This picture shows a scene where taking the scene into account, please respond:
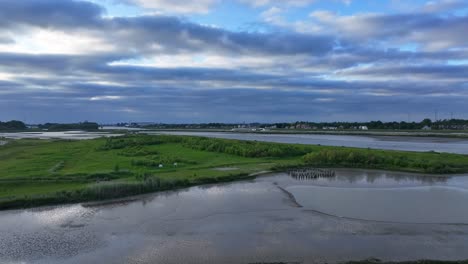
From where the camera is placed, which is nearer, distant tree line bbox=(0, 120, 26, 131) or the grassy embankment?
the grassy embankment

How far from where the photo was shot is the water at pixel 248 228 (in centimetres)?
1223

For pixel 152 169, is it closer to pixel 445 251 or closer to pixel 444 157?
pixel 445 251

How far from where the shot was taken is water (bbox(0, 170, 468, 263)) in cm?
1223

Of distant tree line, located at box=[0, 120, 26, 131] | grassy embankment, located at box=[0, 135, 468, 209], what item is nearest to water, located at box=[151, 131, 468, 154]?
grassy embankment, located at box=[0, 135, 468, 209]

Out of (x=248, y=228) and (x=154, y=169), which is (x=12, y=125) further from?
(x=248, y=228)

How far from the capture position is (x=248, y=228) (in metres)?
15.2

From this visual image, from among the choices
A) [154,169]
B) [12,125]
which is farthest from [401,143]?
[12,125]

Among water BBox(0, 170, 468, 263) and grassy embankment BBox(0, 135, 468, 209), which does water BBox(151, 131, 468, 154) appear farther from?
water BBox(0, 170, 468, 263)

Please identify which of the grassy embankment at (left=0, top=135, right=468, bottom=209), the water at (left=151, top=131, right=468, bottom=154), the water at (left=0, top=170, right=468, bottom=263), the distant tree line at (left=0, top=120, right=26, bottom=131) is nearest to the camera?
the water at (left=0, top=170, right=468, bottom=263)

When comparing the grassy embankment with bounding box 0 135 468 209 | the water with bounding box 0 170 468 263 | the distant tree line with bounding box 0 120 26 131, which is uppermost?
the distant tree line with bounding box 0 120 26 131

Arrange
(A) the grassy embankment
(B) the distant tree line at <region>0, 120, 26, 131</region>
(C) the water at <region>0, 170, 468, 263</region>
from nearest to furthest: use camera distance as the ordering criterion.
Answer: (C) the water at <region>0, 170, 468, 263</region>
(A) the grassy embankment
(B) the distant tree line at <region>0, 120, 26, 131</region>

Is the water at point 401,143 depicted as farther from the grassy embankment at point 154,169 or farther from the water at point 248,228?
the water at point 248,228

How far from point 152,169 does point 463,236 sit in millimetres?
21967

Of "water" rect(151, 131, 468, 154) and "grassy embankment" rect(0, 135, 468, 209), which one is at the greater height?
"water" rect(151, 131, 468, 154)
